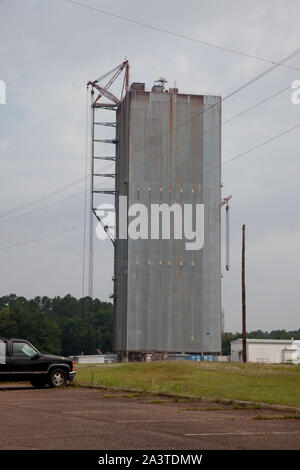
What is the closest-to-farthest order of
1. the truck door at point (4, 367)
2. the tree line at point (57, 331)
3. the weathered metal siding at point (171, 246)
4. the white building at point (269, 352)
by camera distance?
1. the truck door at point (4, 367)
2. the weathered metal siding at point (171, 246)
3. the white building at point (269, 352)
4. the tree line at point (57, 331)

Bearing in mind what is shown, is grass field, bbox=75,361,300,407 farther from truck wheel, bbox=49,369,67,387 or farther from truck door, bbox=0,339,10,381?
truck door, bbox=0,339,10,381

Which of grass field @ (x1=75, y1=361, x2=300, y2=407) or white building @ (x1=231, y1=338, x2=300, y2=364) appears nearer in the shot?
grass field @ (x1=75, y1=361, x2=300, y2=407)

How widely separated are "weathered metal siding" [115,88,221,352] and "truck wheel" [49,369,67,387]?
5017cm

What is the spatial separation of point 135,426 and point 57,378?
13.4 metres

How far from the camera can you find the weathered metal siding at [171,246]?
76.2 meters

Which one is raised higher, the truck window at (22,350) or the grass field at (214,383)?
the truck window at (22,350)

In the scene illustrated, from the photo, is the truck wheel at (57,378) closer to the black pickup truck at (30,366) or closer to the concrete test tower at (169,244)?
A: the black pickup truck at (30,366)

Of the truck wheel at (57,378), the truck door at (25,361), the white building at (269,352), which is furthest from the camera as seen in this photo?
the white building at (269,352)

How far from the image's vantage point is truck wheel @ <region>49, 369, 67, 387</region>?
25.5 metres

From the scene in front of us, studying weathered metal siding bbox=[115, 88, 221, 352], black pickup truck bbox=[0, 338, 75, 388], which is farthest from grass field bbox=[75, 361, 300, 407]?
weathered metal siding bbox=[115, 88, 221, 352]

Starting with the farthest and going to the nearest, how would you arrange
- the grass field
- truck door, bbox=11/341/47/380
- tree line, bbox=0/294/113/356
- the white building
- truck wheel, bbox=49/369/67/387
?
tree line, bbox=0/294/113/356 < the white building < truck wheel, bbox=49/369/67/387 < truck door, bbox=11/341/47/380 < the grass field

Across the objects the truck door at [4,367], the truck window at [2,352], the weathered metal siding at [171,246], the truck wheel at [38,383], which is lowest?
the truck wheel at [38,383]

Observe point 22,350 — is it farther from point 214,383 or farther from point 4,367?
point 214,383

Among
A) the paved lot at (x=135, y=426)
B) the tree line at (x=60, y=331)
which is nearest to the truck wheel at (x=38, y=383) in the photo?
the paved lot at (x=135, y=426)
